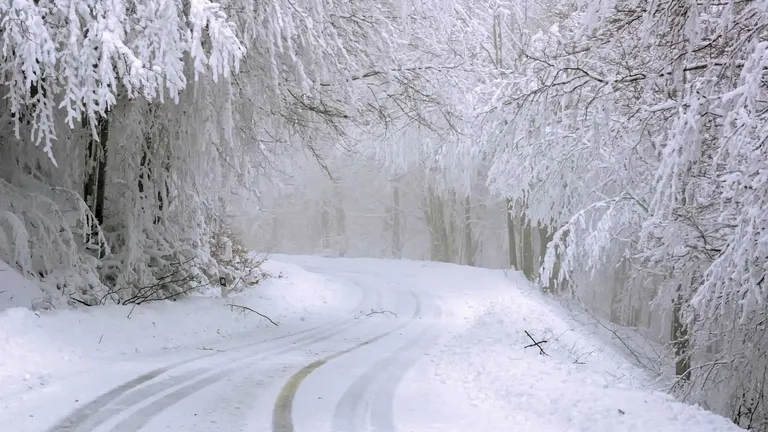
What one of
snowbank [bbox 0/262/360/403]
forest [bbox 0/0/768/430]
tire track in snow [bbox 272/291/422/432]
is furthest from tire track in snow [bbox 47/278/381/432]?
forest [bbox 0/0/768/430]

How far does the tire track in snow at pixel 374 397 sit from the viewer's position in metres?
5.95

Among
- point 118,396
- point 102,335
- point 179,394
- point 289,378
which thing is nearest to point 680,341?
point 289,378

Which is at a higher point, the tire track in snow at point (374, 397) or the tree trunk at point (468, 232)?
the tree trunk at point (468, 232)

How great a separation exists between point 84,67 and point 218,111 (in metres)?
2.81

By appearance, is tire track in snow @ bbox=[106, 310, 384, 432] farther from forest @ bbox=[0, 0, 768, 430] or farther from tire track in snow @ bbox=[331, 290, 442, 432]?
forest @ bbox=[0, 0, 768, 430]

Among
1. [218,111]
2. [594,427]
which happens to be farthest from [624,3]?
[218,111]

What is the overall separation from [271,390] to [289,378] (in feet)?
2.46

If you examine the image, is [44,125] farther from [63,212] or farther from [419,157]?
[419,157]

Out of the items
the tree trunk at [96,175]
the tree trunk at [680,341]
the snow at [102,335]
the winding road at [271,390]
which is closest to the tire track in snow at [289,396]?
the winding road at [271,390]

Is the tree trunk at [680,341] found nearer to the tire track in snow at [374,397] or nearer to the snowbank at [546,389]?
the snowbank at [546,389]

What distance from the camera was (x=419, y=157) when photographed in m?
27.6

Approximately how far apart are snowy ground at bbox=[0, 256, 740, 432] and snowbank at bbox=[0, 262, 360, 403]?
0.08ft

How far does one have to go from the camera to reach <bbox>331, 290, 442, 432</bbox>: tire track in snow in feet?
19.5

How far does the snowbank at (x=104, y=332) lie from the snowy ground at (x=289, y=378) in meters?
0.03
